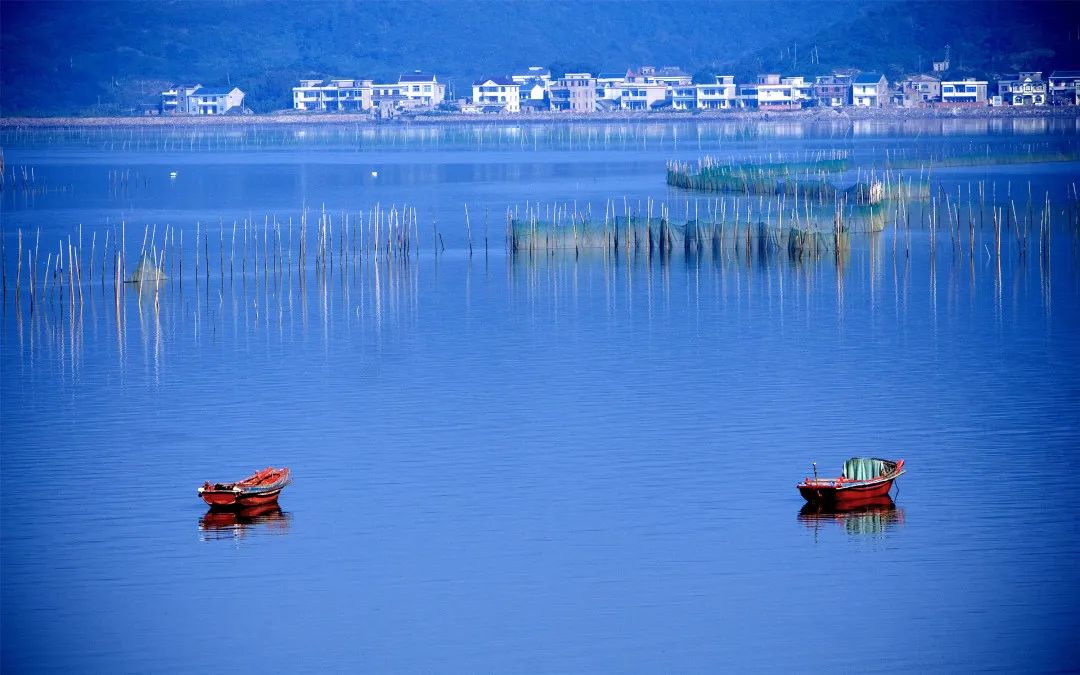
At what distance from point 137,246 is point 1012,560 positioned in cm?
3755

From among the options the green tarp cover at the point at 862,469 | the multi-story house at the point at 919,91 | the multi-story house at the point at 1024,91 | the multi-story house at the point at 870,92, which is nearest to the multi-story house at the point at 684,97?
the multi-story house at the point at 870,92

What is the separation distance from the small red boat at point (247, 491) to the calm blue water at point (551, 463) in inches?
9.8

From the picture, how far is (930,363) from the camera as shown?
2969cm

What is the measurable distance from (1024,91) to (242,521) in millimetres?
163751

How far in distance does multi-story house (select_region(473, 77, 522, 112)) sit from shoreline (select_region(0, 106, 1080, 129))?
408 centimetres

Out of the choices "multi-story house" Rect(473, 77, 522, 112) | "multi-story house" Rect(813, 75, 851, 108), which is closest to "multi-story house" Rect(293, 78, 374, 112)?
"multi-story house" Rect(473, 77, 522, 112)

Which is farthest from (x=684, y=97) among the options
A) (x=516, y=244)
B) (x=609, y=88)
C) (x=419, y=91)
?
(x=516, y=244)

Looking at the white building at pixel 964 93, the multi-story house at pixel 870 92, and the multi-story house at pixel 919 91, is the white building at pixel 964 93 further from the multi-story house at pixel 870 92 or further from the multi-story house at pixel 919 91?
the multi-story house at pixel 870 92

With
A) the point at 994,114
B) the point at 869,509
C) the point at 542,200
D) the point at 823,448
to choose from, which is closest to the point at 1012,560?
the point at 869,509

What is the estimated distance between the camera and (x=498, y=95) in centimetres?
19412

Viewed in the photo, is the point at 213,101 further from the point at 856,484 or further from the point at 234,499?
the point at 856,484

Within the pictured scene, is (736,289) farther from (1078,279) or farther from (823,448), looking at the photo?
(823,448)

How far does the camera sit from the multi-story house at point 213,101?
186 m

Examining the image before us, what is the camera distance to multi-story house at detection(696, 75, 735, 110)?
612 ft
